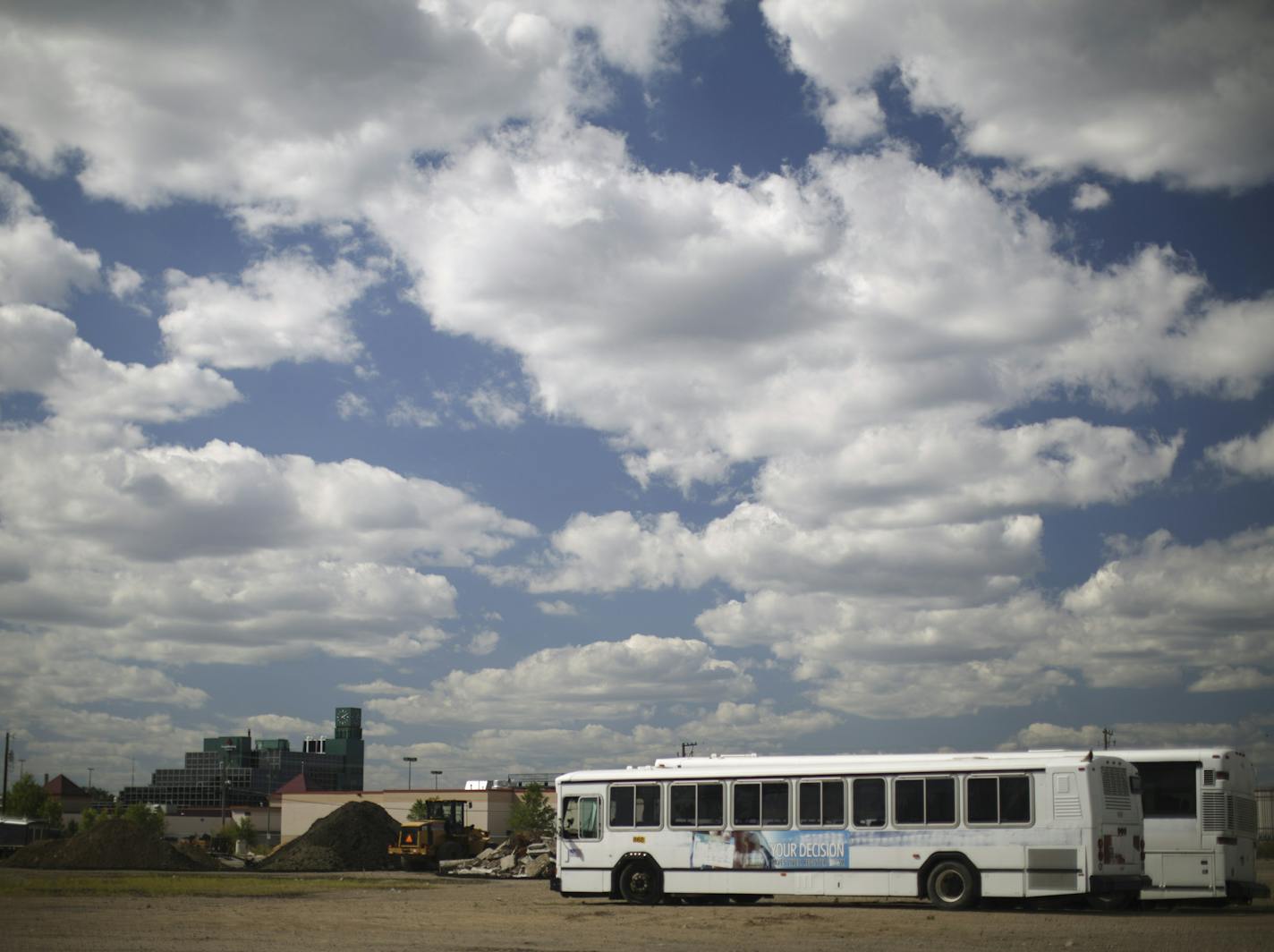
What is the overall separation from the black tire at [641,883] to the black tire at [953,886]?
5.86 meters

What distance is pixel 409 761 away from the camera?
476 ft

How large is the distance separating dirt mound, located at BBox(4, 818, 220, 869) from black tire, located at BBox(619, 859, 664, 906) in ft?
112

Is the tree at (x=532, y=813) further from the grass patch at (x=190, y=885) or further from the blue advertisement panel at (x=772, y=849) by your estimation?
the blue advertisement panel at (x=772, y=849)

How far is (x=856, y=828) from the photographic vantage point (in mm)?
25875

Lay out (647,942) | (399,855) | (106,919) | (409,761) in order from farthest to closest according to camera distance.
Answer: (409,761), (399,855), (106,919), (647,942)

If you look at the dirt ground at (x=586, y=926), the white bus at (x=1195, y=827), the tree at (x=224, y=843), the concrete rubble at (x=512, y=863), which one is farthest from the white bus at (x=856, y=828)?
the tree at (x=224, y=843)

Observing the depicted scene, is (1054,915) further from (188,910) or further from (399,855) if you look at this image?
(399,855)

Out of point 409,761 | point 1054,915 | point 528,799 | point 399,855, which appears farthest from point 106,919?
point 409,761

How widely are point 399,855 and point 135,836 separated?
11.8 metres

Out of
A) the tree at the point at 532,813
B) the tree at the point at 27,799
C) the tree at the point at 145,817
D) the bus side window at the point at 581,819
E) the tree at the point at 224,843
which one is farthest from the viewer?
the tree at the point at 27,799

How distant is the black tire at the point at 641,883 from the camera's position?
1096 inches

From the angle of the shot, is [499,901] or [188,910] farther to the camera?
[499,901]

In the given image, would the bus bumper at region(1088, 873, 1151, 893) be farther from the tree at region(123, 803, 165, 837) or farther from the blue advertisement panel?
the tree at region(123, 803, 165, 837)

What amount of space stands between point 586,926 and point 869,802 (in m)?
Answer: 6.96
